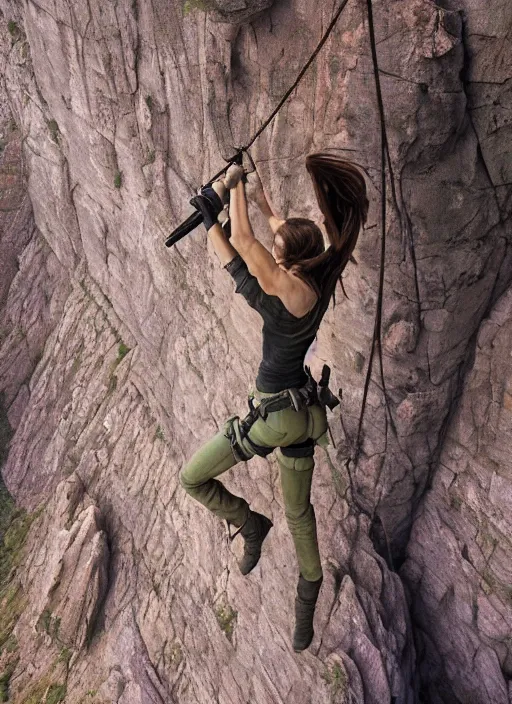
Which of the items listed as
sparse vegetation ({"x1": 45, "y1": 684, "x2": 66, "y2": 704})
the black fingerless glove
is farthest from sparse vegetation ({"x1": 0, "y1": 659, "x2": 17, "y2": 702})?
the black fingerless glove

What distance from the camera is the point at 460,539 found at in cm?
860

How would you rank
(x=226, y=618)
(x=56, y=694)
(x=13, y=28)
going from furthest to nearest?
1. (x=13, y=28)
2. (x=56, y=694)
3. (x=226, y=618)

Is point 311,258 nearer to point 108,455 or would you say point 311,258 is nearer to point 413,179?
point 413,179

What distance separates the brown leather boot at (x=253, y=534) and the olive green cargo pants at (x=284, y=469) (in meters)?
0.33

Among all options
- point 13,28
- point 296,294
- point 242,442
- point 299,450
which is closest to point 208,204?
point 296,294

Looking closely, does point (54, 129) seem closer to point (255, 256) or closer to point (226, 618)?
point (226, 618)

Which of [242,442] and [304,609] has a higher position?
[242,442]

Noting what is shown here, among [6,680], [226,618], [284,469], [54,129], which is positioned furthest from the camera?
[54,129]

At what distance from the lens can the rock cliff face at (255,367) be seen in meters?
6.55

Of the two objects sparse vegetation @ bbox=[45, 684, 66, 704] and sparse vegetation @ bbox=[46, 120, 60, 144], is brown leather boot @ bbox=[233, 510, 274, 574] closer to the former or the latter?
sparse vegetation @ bbox=[45, 684, 66, 704]

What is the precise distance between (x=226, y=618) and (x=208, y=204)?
27.1ft

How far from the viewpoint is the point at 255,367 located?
10000mm

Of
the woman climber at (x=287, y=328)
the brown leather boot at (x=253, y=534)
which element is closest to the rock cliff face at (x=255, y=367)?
the woman climber at (x=287, y=328)

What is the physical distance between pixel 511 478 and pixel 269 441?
383 centimetres
